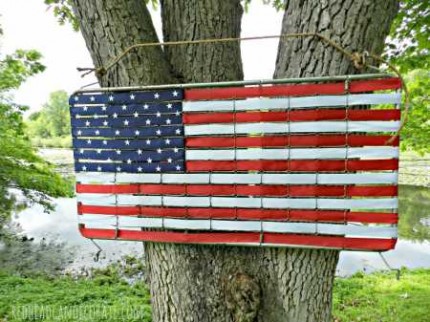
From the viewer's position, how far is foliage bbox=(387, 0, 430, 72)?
11.6 ft

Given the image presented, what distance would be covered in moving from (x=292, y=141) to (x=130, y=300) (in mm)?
4032

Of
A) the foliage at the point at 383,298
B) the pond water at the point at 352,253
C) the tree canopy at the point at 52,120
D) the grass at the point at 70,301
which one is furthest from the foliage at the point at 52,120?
the foliage at the point at 383,298

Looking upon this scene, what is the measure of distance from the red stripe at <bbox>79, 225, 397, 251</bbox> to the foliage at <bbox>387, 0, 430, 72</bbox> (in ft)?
9.05

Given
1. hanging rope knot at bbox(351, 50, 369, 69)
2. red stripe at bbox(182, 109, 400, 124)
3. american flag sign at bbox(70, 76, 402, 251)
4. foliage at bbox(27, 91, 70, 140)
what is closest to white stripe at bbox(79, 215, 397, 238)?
american flag sign at bbox(70, 76, 402, 251)

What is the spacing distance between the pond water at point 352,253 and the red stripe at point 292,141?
19.2 ft

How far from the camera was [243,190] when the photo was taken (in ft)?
5.62

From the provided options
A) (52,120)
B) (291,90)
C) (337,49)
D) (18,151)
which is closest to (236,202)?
(291,90)

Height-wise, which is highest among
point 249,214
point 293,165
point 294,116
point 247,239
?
point 294,116

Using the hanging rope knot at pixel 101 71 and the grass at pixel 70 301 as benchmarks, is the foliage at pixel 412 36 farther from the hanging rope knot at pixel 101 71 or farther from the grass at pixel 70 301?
the grass at pixel 70 301

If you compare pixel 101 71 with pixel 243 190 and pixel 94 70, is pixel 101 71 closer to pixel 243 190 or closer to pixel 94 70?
pixel 94 70

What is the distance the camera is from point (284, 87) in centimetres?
162

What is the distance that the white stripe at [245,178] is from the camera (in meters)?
1.57

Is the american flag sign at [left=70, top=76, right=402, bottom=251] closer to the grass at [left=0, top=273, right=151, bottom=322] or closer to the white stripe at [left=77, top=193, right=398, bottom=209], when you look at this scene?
the white stripe at [left=77, top=193, right=398, bottom=209]

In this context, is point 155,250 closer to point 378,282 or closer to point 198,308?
point 198,308
